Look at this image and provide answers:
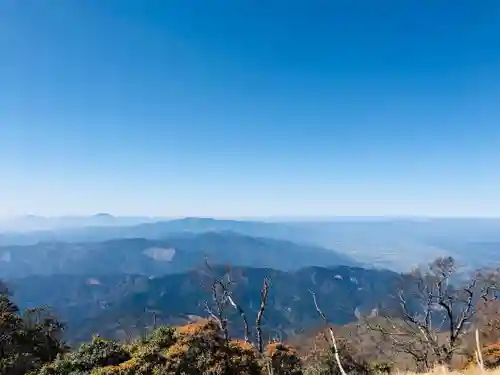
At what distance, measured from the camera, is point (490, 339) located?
40.0 meters

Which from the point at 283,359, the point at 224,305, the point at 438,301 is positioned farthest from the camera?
the point at 224,305

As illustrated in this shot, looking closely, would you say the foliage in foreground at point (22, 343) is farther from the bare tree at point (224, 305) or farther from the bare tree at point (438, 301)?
the bare tree at point (438, 301)

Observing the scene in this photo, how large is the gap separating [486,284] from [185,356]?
20.9 metres

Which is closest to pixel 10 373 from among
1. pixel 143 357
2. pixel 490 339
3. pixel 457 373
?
pixel 143 357

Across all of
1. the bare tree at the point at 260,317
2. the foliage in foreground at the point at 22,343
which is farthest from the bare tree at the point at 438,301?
the foliage in foreground at the point at 22,343

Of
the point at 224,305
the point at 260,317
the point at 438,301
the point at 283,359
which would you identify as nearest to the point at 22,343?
the point at 224,305

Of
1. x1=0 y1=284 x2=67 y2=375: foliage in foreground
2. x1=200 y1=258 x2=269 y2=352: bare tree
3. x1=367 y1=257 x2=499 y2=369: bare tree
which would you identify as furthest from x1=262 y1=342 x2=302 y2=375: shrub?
x1=0 y1=284 x2=67 y2=375: foliage in foreground

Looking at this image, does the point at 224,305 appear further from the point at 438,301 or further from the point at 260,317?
the point at 438,301

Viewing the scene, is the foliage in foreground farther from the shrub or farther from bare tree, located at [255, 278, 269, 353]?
the shrub

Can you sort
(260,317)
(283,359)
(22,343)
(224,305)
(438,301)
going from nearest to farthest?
(260,317) < (283,359) < (438,301) < (22,343) < (224,305)

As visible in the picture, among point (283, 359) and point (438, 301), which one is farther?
point (438, 301)

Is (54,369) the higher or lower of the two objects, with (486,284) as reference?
lower

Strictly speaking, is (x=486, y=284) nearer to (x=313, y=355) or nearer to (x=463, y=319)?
(x=463, y=319)

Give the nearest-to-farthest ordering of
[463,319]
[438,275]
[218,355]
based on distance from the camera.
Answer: [218,355] → [463,319] → [438,275]
